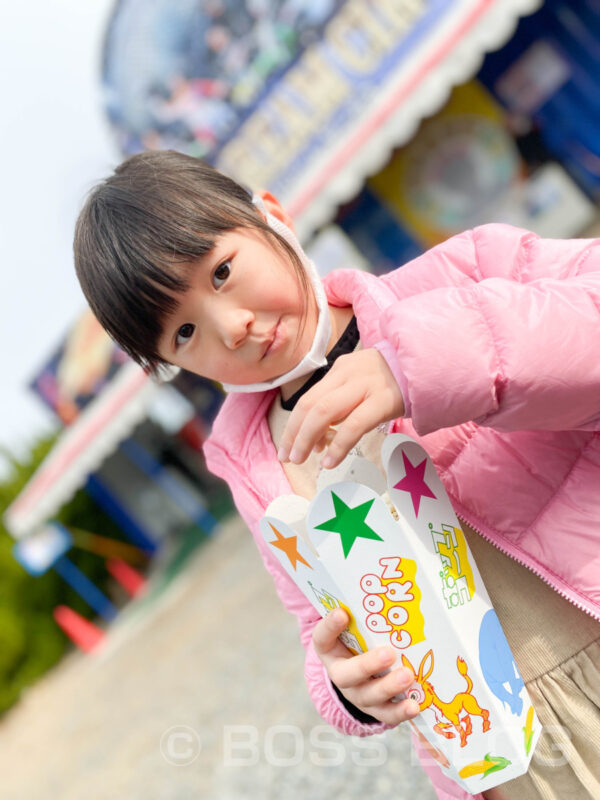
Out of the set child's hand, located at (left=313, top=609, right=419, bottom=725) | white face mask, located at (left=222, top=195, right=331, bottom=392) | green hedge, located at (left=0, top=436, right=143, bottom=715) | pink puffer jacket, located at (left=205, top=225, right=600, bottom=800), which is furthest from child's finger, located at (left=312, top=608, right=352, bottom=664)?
green hedge, located at (left=0, top=436, right=143, bottom=715)

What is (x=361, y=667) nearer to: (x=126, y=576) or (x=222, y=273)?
(x=222, y=273)

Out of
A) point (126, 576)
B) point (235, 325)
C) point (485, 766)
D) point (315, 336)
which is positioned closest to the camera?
point (485, 766)

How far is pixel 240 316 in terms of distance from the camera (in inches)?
44.3

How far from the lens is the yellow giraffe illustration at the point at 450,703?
0.96 meters

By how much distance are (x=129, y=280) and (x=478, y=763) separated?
33.6 inches

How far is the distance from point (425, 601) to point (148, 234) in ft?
2.26

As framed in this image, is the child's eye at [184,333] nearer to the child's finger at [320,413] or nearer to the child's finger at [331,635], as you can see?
the child's finger at [320,413]

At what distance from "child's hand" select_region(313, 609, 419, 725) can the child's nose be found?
42 cm

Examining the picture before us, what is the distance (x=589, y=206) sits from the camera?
7.36m

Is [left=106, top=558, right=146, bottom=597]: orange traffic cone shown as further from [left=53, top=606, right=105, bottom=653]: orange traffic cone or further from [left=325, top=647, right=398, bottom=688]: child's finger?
[left=325, top=647, right=398, bottom=688]: child's finger

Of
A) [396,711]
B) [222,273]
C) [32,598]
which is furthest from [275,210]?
[32,598]

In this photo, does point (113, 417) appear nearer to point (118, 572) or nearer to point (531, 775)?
point (118, 572)

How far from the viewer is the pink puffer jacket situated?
89 centimetres

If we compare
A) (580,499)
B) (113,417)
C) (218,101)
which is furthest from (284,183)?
(580,499)
